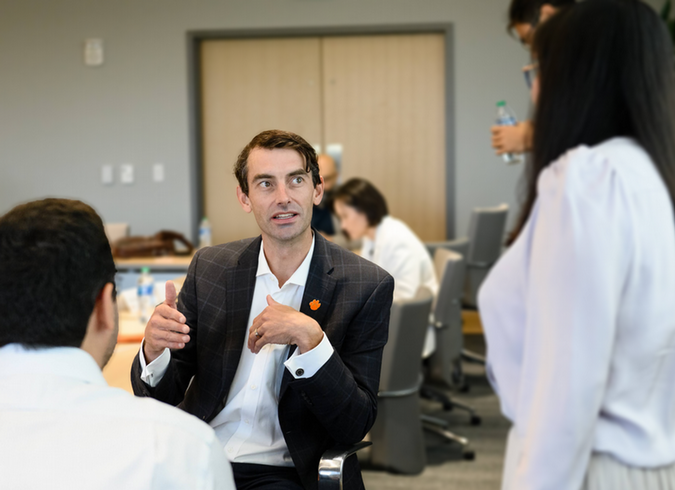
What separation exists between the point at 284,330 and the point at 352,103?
486 centimetres

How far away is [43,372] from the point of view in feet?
2.87

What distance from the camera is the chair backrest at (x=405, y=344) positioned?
104 inches

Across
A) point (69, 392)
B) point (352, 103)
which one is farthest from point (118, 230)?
point (69, 392)

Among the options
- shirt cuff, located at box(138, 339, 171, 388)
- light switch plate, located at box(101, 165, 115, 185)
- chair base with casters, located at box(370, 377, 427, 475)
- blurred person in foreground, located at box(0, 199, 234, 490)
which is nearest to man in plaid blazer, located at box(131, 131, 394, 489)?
shirt cuff, located at box(138, 339, 171, 388)

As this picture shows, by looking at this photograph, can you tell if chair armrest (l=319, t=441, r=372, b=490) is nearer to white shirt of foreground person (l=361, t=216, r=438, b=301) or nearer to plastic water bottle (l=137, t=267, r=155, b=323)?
plastic water bottle (l=137, t=267, r=155, b=323)

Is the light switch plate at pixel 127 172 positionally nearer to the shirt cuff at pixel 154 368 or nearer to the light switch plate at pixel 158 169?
the light switch plate at pixel 158 169

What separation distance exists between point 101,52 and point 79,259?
5603 millimetres

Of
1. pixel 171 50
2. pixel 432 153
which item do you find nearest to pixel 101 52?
pixel 171 50

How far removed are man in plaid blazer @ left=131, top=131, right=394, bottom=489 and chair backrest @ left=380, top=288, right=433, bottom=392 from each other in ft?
3.41

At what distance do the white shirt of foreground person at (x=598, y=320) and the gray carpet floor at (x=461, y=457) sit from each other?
2.01 metres

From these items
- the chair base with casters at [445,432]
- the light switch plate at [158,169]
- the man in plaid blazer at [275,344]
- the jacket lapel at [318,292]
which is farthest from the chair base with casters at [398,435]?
the light switch plate at [158,169]

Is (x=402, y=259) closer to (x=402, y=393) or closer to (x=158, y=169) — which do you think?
(x=402, y=393)

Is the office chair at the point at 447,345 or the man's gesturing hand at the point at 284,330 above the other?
the man's gesturing hand at the point at 284,330

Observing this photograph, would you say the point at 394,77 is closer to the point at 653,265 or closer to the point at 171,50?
the point at 171,50
